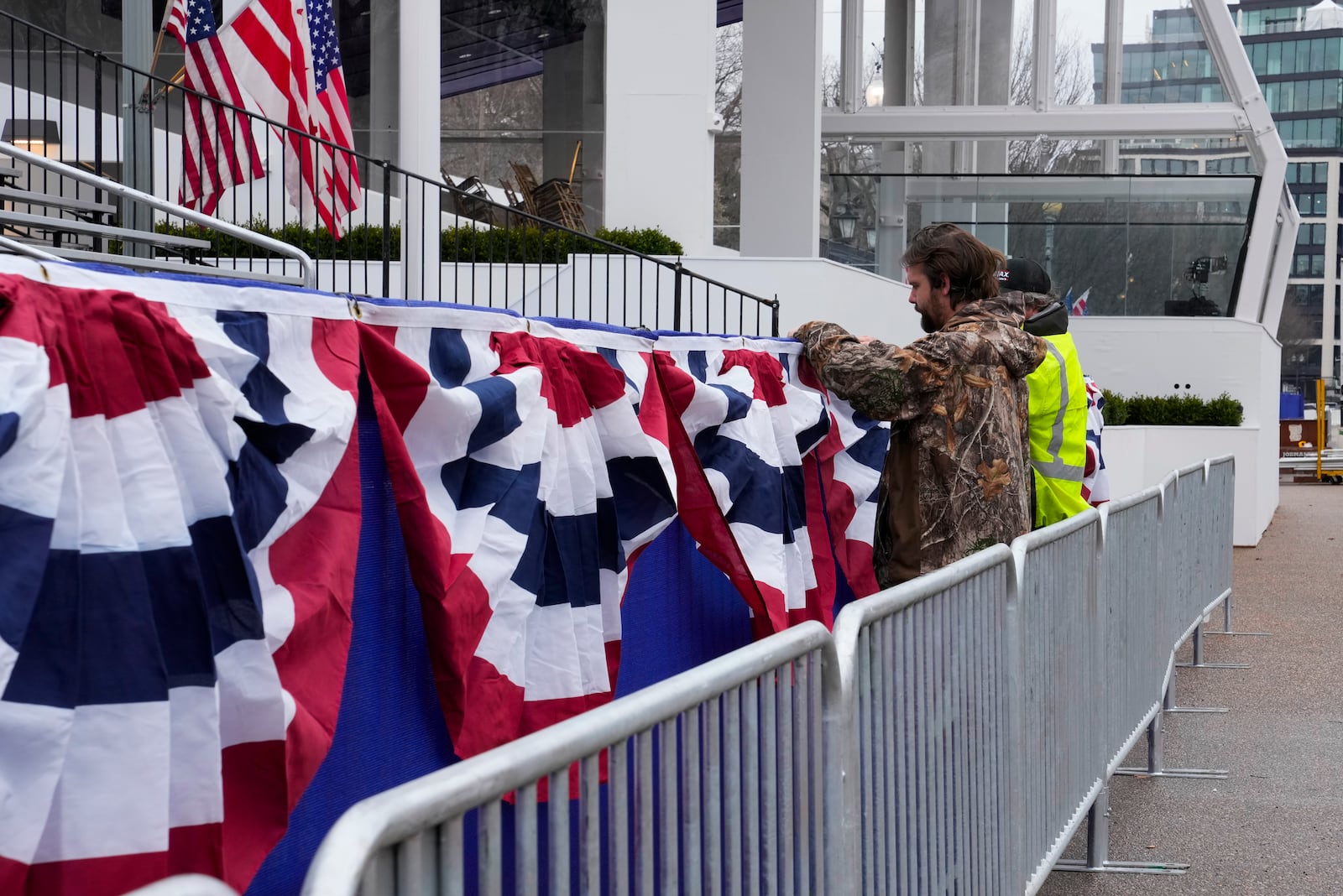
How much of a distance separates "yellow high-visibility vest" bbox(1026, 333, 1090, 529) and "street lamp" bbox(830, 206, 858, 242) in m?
17.8

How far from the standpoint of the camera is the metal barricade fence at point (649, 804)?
1.47 m

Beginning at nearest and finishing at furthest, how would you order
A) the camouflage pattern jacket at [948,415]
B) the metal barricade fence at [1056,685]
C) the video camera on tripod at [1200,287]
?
the metal barricade fence at [1056,685]
the camouflage pattern jacket at [948,415]
the video camera on tripod at [1200,287]

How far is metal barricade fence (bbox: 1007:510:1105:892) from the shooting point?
13.1 feet

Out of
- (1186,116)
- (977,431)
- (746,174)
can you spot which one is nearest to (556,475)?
(977,431)

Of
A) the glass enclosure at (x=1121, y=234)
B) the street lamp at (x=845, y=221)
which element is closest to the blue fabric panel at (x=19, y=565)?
the glass enclosure at (x=1121, y=234)

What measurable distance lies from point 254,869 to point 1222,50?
24.0 metres

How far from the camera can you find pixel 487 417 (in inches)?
114

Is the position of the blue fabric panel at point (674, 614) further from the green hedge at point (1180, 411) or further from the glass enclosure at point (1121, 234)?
the glass enclosure at point (1121, 234)

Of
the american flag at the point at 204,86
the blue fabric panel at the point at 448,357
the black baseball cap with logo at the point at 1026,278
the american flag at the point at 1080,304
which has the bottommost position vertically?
the blue fabric panel at the point at 448,357

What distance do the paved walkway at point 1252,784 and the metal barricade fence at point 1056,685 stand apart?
0.67 m

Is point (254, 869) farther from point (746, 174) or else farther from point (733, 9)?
point (733, 9)

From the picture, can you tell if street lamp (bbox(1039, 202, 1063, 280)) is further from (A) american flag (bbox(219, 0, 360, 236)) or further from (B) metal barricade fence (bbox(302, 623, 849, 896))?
(B) metal barricade fence (bbox(302, 623, 849, 896))

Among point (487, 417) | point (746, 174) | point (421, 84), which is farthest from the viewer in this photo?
point (746, 174)

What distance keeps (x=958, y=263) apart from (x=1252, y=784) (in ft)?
11.1
